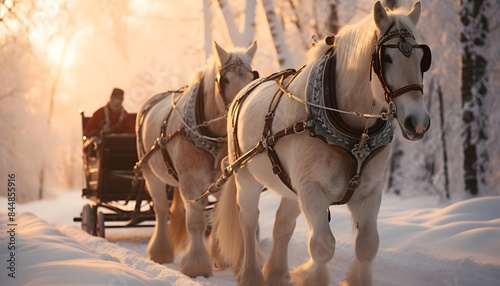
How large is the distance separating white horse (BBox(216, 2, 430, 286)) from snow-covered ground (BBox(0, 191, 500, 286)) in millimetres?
1269

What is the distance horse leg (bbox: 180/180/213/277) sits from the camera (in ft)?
23.6

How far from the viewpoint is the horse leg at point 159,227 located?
337 inches

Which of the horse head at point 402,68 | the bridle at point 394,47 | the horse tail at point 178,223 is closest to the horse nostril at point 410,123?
the horse head at point 402,68

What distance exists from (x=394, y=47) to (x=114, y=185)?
6536 mm

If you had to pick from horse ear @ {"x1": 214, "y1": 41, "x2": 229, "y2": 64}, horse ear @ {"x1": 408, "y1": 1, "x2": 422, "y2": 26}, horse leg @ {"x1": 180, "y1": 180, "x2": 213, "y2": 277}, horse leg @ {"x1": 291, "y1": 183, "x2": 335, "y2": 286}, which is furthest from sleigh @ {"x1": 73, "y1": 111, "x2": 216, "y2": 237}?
horse ear @ {"x1": 408, "y1": 1, "x2": 422, "y2": 26}

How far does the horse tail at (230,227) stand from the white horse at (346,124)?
1.16m

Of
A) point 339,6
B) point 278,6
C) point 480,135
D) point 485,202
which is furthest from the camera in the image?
point 278,6

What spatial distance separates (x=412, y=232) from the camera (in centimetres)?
834

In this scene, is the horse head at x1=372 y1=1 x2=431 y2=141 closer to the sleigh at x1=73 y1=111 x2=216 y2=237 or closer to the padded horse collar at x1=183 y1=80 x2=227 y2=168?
the padded horse collar at x1=183 y1=80 x2=227 y2=168

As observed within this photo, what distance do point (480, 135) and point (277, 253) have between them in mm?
7517

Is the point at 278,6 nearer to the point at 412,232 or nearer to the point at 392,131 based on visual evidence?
the point at 412,232

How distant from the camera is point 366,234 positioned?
4809mm

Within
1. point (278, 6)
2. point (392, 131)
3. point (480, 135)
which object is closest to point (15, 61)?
point (278, 6)

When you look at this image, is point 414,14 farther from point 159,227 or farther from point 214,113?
point 159,227
